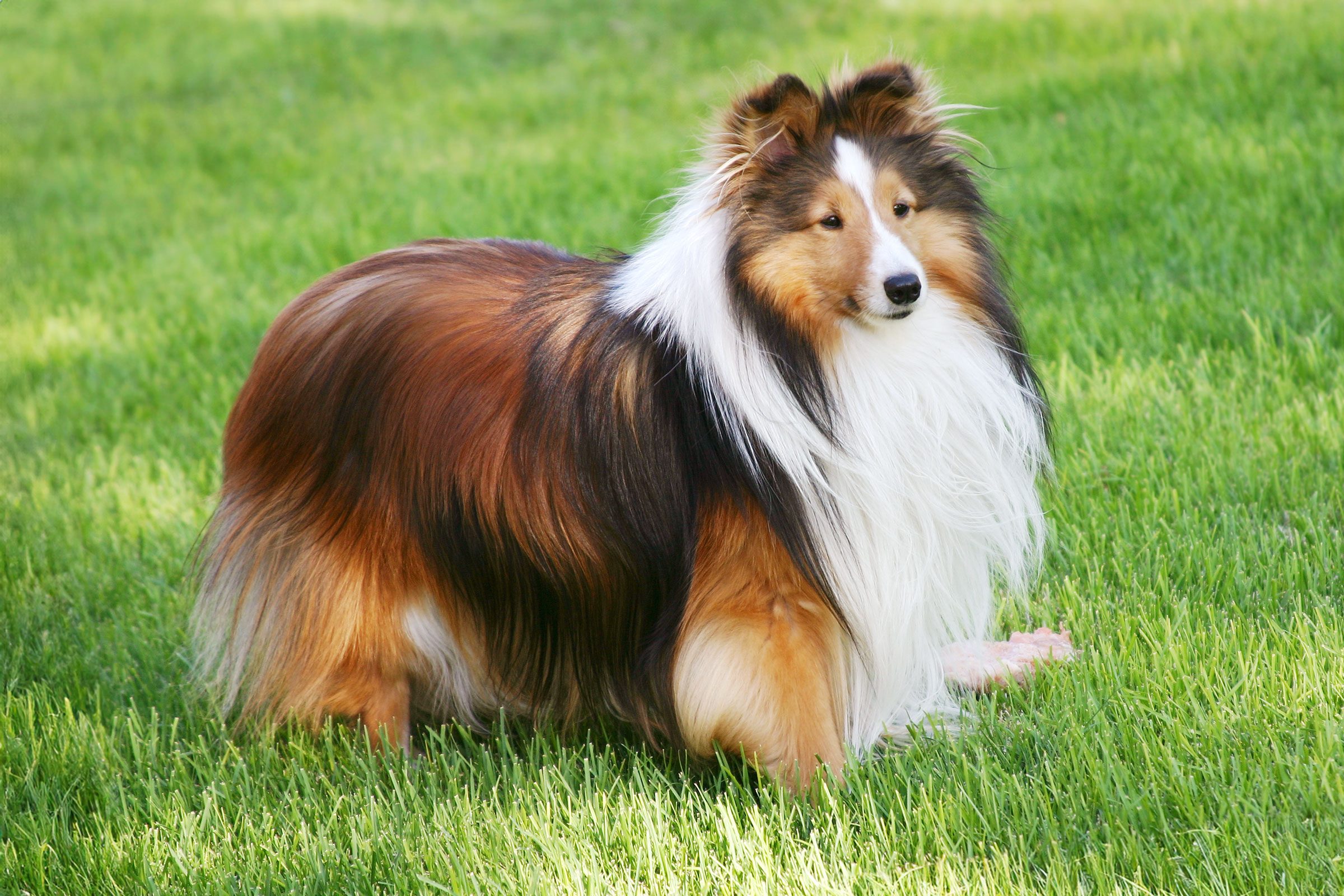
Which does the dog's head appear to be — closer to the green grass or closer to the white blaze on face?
the white blaze on face

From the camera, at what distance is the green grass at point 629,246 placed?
296cm

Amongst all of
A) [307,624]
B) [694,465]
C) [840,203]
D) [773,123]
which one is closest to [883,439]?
[694,465]

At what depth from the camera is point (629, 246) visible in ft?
24.0

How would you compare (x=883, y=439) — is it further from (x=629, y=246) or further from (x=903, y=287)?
(x=629, y=246)

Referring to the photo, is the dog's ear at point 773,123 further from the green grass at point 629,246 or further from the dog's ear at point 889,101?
the green grass at point 629,246

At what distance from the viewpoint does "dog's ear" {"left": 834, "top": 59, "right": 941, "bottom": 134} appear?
10.1ft

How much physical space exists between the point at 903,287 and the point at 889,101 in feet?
1.69

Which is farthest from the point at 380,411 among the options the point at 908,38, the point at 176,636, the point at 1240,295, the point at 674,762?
the point at 908,38

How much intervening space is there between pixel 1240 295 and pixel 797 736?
3.53 m

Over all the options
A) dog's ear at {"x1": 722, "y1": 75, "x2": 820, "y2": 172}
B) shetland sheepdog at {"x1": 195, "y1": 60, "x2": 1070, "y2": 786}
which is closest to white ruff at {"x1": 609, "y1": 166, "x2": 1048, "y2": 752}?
shetland sheepdog at {"x1": 195, "y1": 60, "x2": 1070, "y2": 786}

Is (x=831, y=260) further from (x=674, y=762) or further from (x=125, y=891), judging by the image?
(x=125, y=891)

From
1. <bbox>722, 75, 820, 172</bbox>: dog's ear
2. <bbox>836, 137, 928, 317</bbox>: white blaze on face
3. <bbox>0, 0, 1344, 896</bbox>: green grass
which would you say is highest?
<bbox>722, 75, 820, 172</bbox>: dog's ear

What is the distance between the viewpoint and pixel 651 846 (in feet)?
9.70

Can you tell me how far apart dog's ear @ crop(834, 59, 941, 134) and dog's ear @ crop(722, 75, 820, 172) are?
10 cm
